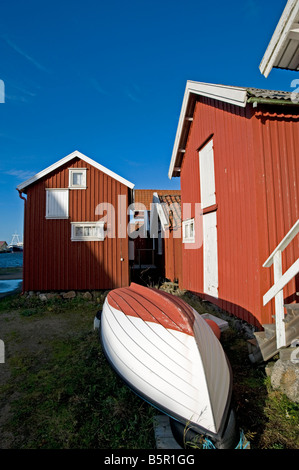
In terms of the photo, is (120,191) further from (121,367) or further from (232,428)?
(232,428)

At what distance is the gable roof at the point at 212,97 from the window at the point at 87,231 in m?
4.09

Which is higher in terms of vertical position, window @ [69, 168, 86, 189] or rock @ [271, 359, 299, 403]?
window @ [69, 168, 86, 189]

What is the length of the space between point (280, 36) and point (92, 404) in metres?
6.89

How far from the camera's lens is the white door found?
7508 millimetres

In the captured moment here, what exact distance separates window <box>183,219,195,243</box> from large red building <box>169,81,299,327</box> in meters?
1.02

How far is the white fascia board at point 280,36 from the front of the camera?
3.97 meters

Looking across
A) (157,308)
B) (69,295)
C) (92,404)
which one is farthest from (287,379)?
(69,295)

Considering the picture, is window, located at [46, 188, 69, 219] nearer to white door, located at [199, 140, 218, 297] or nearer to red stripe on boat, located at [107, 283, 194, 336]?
white door, located at [199, 140, 218, 297]

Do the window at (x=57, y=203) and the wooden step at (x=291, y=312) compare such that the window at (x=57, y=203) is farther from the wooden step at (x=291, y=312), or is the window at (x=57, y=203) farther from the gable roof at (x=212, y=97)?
the wooden step at (x=291, y=312)

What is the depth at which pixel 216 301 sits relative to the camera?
736cm

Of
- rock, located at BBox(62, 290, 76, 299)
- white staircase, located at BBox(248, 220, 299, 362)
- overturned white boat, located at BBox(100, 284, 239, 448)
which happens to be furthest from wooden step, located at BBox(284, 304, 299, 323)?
rock, located at BBox(62, 290, 76, 299)

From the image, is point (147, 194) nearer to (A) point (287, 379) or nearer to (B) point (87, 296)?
(B) point (87, 296)
